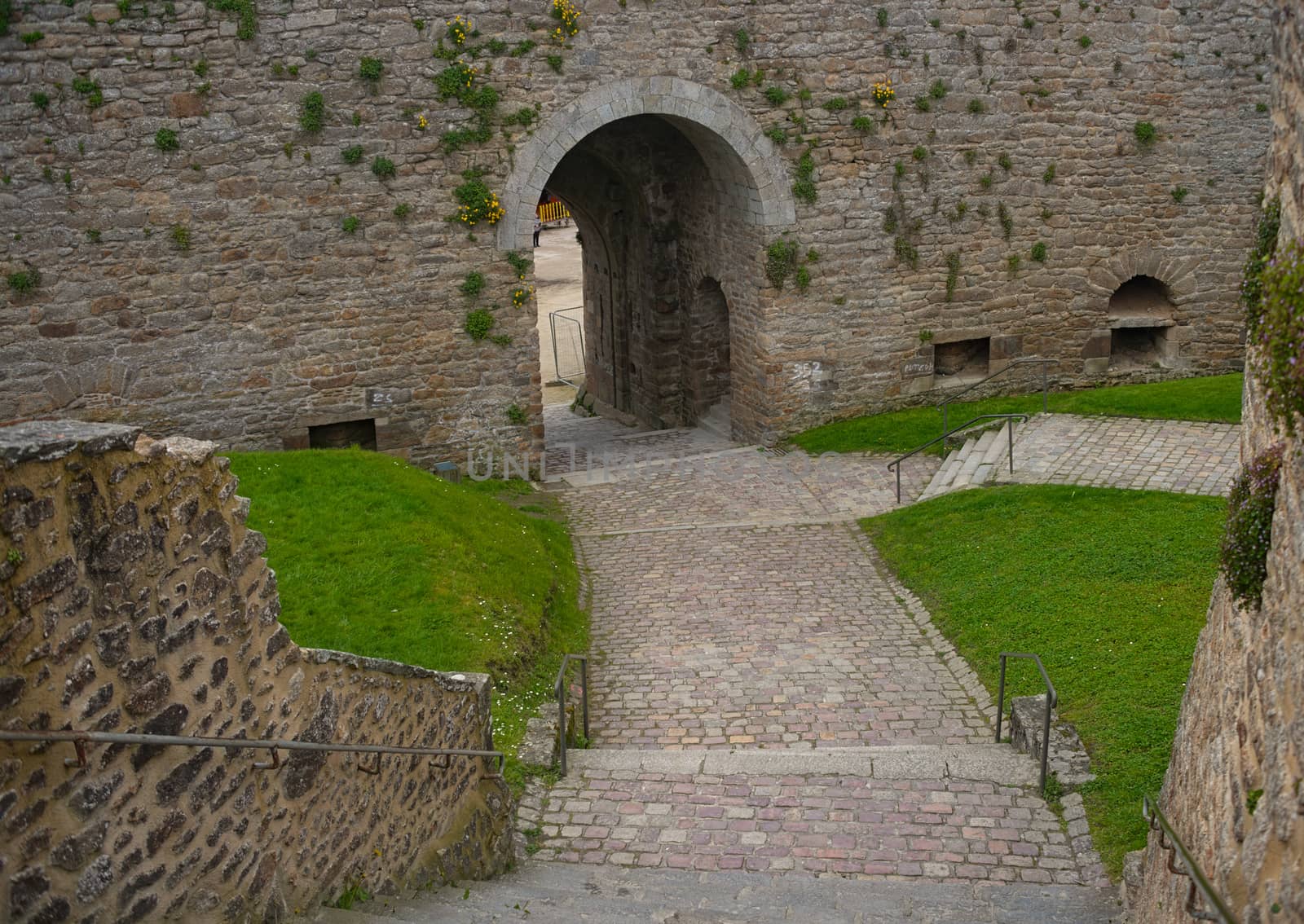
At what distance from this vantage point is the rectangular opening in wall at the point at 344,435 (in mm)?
14920

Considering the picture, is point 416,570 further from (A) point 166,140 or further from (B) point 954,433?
(B) point 954,433

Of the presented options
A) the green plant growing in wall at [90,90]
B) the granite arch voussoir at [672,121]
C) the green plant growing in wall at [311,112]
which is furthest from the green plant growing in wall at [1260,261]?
the green plant growing in wall at [90,90]

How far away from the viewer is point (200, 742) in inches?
174

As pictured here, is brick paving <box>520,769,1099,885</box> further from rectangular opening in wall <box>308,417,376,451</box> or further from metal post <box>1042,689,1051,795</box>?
rectangular opening in wall <box>308,417,376,451</box>

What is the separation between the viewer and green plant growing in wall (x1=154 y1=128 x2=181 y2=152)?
13.1 meters

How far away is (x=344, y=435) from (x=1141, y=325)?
35.0 ft

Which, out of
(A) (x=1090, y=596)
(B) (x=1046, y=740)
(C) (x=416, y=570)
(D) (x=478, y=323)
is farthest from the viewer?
(D) (x=478, y=323)

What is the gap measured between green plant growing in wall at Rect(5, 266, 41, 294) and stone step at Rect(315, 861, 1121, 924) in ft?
28.6

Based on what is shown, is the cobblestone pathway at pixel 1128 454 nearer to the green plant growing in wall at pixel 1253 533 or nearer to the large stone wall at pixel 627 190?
the large stone wall at pixel 627 190

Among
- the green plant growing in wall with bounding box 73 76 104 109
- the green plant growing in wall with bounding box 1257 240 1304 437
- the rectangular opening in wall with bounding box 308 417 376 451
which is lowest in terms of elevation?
the rectangular opening in wall with bounding box 308 417 376 451

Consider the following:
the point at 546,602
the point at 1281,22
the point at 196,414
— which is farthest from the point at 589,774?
the point at 196,414

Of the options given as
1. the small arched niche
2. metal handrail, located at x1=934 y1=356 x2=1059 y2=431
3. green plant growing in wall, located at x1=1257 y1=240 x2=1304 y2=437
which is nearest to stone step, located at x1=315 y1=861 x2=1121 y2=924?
green plant growing in wall, located at x1=1257 y1=240 x2=1304 y2=437

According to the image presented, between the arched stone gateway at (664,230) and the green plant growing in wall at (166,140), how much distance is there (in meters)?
3.52

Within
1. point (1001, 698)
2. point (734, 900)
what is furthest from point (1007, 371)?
point (734, 900)
